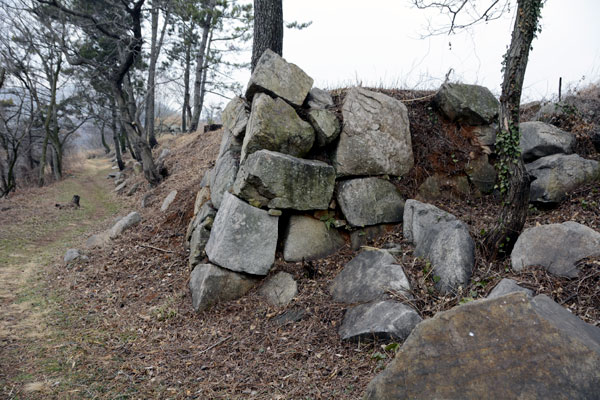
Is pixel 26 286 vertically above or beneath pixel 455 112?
beneath

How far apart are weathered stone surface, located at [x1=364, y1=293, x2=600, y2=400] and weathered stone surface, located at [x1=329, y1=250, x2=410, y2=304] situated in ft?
5.10

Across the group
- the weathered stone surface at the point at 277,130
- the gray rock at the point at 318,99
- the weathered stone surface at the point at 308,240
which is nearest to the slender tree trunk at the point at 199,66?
the gray rock at the point at 318,99

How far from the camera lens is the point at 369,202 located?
17.7ft

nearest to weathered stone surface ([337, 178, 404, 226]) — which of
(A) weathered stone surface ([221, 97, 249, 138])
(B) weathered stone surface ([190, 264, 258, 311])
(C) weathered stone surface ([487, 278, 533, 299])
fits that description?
(B) weathered stone surface ([190, 264, 258, 311])

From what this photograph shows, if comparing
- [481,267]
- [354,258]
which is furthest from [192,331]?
[481,267]

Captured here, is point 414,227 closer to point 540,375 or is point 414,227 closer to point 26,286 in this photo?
point 540,375

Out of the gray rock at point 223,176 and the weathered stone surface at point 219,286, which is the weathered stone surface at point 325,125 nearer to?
the gray rock at point 223,176

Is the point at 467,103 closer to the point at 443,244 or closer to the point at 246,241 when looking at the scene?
the point at 443,244

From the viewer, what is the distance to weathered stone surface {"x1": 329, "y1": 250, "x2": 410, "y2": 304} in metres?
4.16

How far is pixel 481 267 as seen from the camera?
4.10 metres

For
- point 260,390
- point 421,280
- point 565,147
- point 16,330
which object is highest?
point 565,147

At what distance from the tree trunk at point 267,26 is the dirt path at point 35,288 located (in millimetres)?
5491

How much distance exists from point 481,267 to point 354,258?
1495mm

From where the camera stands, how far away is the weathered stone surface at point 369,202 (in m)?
5.35
